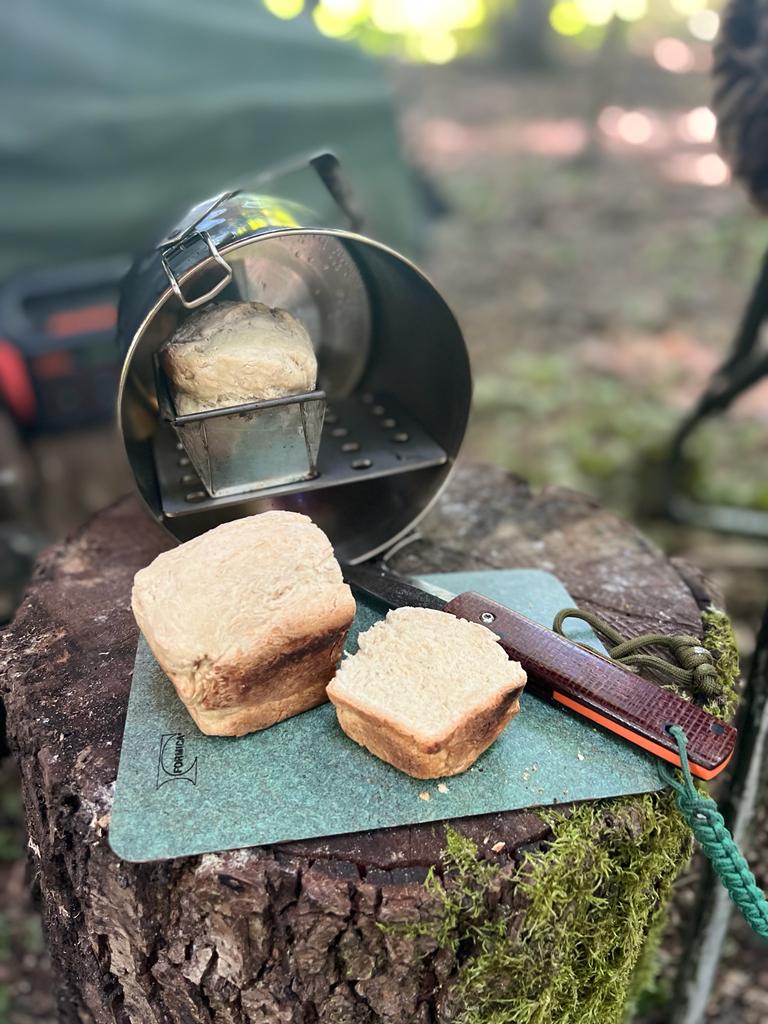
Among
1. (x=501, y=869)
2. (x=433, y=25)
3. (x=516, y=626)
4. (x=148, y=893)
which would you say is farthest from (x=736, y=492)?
(x=433, y=25)

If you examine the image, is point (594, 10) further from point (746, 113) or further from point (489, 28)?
point (746, 113)

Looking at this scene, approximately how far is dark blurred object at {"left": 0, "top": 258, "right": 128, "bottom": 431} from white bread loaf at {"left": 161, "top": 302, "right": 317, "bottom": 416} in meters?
1.83

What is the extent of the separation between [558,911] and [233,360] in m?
0.99

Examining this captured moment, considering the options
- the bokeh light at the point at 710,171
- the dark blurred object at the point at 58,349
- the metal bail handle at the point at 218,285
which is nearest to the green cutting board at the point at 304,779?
the metal bail handle at the point at 218,285

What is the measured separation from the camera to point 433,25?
9.20 meters

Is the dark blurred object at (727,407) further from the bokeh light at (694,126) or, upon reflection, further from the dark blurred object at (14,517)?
the bokeh light at (694,126)

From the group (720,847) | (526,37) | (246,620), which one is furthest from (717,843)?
(526,37)

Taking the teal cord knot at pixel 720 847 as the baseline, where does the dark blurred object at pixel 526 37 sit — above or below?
above

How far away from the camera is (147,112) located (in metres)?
3.92

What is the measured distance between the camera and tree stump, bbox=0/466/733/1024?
112 cm

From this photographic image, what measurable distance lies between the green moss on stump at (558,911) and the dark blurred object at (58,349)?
2586 millimetres

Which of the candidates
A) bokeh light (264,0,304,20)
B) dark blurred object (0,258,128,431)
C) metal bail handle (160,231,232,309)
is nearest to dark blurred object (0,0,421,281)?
bokeh light (264,0,304,20)

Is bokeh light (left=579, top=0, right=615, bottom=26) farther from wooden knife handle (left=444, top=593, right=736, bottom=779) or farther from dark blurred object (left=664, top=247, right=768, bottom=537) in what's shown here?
wooden knife handle (left=444, top=593, right=736, bottom=779)

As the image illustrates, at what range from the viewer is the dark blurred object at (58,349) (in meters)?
3.30
